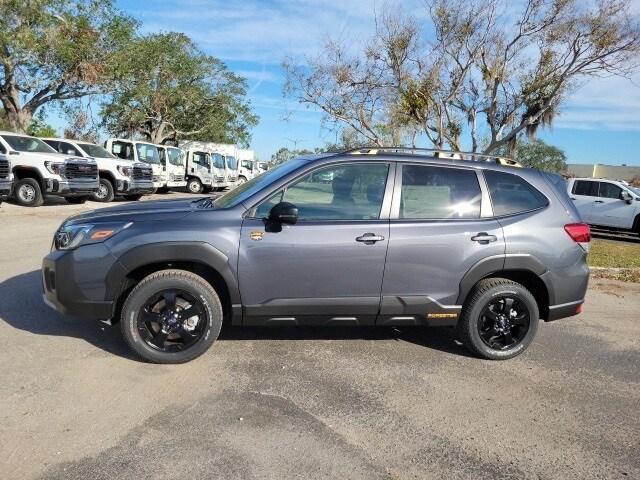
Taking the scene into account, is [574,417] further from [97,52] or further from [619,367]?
[97,52]

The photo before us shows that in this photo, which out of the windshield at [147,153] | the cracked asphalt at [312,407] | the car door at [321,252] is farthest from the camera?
the windshield at [147,153]

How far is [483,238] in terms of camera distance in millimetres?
4438

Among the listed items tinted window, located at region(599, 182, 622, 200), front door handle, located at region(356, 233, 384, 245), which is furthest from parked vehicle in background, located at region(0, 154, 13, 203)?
tinted window, located at region(599, 182, 622, 200)

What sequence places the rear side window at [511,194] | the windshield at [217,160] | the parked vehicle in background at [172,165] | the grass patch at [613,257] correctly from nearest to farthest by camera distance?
the rear side window at [511,194] → the grass patch at [613,257] → the parked vehicle in background at [172,165] → the windshield at [217,160]

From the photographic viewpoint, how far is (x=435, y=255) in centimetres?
435

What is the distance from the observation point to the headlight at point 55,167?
1510 cm

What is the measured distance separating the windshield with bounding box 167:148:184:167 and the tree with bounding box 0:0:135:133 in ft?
13.4

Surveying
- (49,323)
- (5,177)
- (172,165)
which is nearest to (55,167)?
(5,177)

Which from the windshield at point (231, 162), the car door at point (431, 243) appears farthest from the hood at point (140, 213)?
the windshield at point (231, 162)

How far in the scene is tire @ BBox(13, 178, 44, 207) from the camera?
49.8ft

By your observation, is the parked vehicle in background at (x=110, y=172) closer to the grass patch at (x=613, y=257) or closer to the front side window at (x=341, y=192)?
the grass patch at (x=613, y=257)

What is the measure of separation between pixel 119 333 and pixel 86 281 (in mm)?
871

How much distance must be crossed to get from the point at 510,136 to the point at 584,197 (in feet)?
10.0

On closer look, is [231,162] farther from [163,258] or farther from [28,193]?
[163,258]
